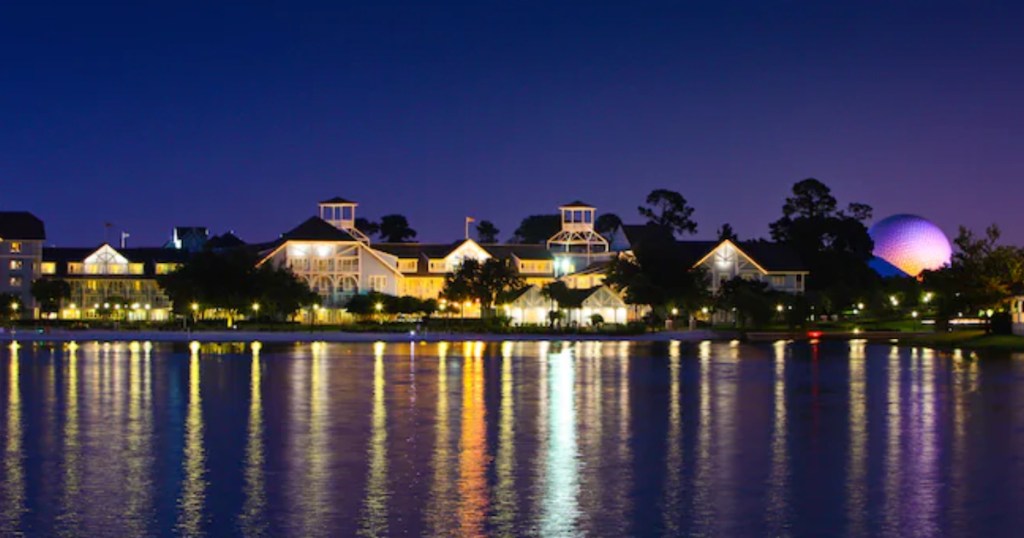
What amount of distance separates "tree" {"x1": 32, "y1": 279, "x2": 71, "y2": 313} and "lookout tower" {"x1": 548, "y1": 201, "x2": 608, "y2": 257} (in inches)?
1819

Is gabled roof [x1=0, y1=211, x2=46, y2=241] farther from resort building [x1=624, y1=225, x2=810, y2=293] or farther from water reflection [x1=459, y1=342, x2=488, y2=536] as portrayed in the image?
water reflection [x1=459, y1=342, x2=488, y2=536]

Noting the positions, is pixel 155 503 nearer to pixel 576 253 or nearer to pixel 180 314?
pixel 180 314

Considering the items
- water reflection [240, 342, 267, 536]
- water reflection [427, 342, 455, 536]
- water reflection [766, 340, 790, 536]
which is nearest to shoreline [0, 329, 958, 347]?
water reflection [766, 340, 790, 536]

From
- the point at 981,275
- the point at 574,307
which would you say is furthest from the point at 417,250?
the point at 981,275

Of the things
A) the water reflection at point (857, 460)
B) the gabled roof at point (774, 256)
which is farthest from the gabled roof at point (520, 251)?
the water reflection at point (857, 460)

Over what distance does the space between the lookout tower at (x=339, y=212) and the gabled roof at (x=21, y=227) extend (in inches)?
1103

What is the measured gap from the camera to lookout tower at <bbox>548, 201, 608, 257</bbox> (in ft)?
417

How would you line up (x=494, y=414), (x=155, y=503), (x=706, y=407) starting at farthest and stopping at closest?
(x=706, y=407)
(x=494, y=414)
(x=155, y=503)

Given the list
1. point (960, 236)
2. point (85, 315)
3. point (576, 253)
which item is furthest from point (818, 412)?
point (85, 315)

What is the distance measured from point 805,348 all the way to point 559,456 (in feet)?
175

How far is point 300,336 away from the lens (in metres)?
90.6

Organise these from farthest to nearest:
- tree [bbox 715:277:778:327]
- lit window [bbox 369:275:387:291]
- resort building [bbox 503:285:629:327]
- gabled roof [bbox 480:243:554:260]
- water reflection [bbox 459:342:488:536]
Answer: gabled roof [bbox 480:243:554:260] < lit window [bbox 369:275:387:291] < resort building [bbox 503:285:629:327] < tree [bbox 715:277:778:327] < water reflection [bbox 459:342:488:536]

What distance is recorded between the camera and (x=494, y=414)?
120 ft

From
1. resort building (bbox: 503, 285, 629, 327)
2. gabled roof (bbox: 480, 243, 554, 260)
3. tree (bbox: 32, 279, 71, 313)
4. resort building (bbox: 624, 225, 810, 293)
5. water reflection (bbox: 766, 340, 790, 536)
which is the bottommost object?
water reflection (bbox: 766, 340, 790, 536)
